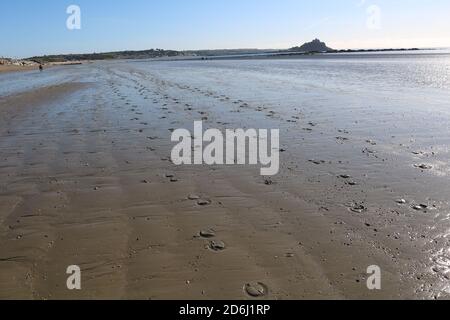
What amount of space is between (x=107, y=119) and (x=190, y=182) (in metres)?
8.04

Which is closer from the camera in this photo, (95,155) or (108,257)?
(108,257)

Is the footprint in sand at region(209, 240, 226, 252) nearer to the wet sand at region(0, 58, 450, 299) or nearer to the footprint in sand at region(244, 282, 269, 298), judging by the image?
the wet sand at region(0, 58, 450, 299)

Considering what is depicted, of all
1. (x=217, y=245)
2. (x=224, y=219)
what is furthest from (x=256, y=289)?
(x=224, y=219)

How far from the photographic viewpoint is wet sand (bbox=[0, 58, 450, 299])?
4445mm

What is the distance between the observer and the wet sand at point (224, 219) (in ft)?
14.6

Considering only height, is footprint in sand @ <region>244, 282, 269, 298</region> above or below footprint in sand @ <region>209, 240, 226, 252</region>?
below

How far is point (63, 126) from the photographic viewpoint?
539 inches

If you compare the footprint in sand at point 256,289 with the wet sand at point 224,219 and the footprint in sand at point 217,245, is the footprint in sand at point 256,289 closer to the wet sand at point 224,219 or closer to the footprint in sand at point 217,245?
the wet sand at point 224,219

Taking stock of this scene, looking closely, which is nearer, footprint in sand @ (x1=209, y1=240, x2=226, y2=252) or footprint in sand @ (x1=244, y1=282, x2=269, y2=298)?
footprint in sand @ (x1=244, y1=282, x2=269, y2=298)

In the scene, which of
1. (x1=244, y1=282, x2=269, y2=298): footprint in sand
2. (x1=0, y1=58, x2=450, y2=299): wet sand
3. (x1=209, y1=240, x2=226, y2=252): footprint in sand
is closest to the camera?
(x1=244, y1=282, x2=269, y2=298): footprint in sand

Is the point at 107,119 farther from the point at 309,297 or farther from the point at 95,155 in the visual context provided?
the point at 309,297

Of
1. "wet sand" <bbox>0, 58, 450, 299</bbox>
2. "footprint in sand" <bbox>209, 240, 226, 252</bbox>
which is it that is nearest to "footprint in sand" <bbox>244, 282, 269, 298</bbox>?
"wet sand" <bbox>0, 58, 450, 299</bbox>

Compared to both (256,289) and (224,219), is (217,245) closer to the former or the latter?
(224,219)
